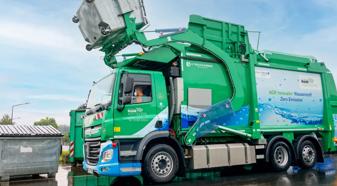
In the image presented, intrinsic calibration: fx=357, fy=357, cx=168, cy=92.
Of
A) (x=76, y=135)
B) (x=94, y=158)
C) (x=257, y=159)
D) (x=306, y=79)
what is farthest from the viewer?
(x=76, y=135)

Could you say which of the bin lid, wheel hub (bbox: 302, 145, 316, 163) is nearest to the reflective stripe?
the bin lid

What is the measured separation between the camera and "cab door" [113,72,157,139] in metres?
7.92

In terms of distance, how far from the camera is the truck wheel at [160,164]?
8023 mm

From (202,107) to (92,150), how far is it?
9.64 feet

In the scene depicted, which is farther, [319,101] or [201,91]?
[319,101]

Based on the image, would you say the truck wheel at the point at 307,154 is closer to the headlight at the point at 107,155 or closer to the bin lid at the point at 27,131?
the headlight at the point at 107,155

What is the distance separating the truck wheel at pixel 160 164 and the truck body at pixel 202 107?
2 centimetres

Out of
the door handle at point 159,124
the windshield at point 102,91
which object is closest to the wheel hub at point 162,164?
the door handle at point 159,124

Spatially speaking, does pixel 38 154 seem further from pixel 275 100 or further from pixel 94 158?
pixel 275 100

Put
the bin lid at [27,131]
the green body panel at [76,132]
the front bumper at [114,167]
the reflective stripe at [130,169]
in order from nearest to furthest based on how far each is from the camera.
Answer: the front bumper at [114,167] → the reflective stripe at [130,169] → the bin lid at [27,131] → the green body panel at [76,132]

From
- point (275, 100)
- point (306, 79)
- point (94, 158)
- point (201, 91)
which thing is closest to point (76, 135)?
point (94, 158)

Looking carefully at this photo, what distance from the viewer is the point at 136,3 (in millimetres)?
9039

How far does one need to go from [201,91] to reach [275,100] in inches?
110

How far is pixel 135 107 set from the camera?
320 inches
